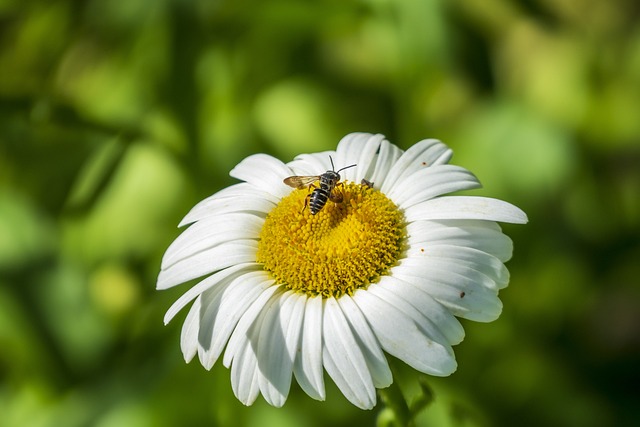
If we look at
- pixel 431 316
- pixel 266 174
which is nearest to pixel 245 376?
pixel 431 316

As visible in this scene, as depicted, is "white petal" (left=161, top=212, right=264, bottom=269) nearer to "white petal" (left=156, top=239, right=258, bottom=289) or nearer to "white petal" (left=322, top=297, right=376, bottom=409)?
"white petal" (left=156, top=239, right=258, bottom=289)

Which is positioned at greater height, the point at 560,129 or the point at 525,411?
the point at 560,129

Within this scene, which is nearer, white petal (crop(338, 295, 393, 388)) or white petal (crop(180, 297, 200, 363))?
white petal (crop(338, 295, 393, 388))

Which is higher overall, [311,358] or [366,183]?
[366,183]

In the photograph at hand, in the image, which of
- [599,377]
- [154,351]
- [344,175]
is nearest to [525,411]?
[599,377]

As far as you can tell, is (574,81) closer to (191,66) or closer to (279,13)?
(279,13)

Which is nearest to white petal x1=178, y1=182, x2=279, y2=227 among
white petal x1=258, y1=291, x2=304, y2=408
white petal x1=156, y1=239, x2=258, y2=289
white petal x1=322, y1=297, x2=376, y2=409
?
white petal x1=156, y1=239, x2=258, y2=289

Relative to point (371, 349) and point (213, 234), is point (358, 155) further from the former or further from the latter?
point (371, 349)
